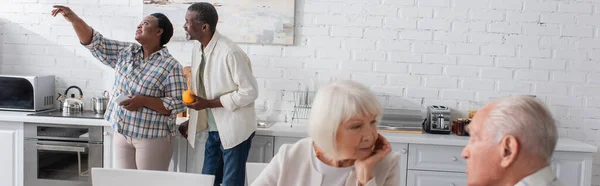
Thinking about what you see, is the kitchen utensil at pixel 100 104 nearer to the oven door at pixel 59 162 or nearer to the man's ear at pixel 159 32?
the oven door at pixel 59 162

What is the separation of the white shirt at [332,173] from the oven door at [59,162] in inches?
95.8

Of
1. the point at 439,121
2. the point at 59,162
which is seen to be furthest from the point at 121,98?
the point at 439,121

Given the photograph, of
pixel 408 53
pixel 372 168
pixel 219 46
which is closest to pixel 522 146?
pixel 372 168

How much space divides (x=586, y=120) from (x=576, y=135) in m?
0.13

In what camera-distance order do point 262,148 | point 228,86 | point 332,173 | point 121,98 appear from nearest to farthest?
point 332,173
point 121,98
point 228,86
point 262,148

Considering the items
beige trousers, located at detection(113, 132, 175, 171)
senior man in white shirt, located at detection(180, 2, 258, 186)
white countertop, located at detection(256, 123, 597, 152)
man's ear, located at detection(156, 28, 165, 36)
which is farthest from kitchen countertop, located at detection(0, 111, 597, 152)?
man's ear, located at detection(156, 28, 165, 36)

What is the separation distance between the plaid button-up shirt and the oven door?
0.68 meters

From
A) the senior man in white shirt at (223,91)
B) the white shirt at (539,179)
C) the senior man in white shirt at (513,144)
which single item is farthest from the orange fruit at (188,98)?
the white shirt at (539,179)

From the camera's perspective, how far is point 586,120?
4.29 meters

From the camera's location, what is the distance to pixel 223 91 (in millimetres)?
3467

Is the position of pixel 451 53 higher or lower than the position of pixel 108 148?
higher

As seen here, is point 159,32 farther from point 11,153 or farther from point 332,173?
point 332,173

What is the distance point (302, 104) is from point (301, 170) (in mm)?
2308

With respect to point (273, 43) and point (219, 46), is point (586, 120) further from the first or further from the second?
point (219, 46)
